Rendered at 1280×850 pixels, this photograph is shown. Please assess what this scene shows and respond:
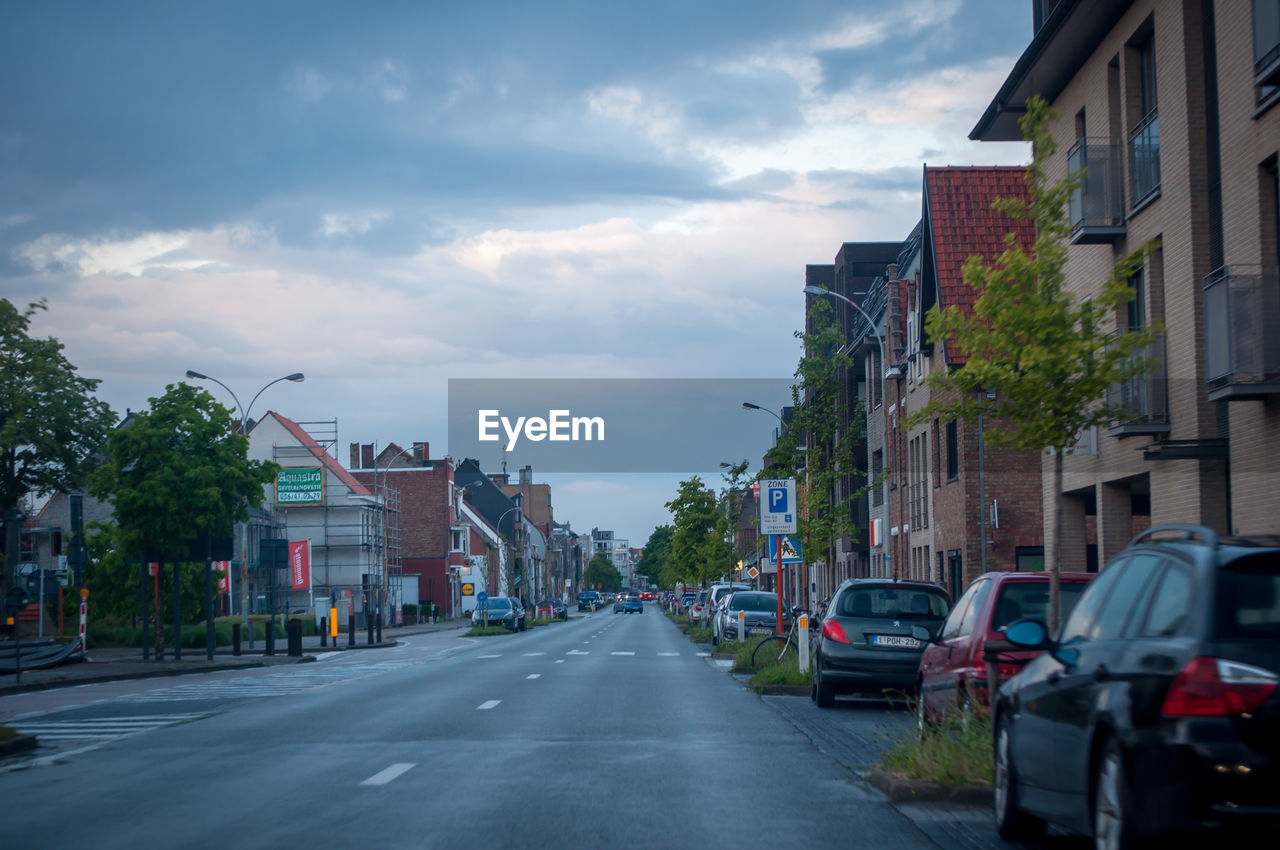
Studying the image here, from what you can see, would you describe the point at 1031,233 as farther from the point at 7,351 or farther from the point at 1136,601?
the point at 1136,601

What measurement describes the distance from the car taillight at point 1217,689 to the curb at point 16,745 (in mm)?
10961

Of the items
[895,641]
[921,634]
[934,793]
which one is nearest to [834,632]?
[895,641]

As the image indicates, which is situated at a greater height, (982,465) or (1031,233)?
(1031,233)

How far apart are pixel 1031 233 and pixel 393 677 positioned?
56.9 ft

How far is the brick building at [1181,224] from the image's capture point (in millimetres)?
16078

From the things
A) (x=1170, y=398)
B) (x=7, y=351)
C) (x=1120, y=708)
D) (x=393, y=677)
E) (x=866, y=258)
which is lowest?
(x=393, y=677)

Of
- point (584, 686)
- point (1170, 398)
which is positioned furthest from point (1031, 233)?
point (584, 686)

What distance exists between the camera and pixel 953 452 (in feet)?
117

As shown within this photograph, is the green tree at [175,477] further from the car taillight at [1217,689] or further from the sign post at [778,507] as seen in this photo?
the car taillight at [1217,689]

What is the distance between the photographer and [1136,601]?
6.31 meters

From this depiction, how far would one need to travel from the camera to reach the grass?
920cm

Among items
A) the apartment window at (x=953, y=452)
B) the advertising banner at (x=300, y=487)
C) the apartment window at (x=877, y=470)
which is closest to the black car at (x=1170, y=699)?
the apartment window at (x=953, y=452)

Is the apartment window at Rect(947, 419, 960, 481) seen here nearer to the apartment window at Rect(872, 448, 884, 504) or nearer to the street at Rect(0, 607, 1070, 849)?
the apartment window at Rect(872, 448, 884, 504)

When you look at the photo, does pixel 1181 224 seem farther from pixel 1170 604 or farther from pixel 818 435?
pixel 1170 604
